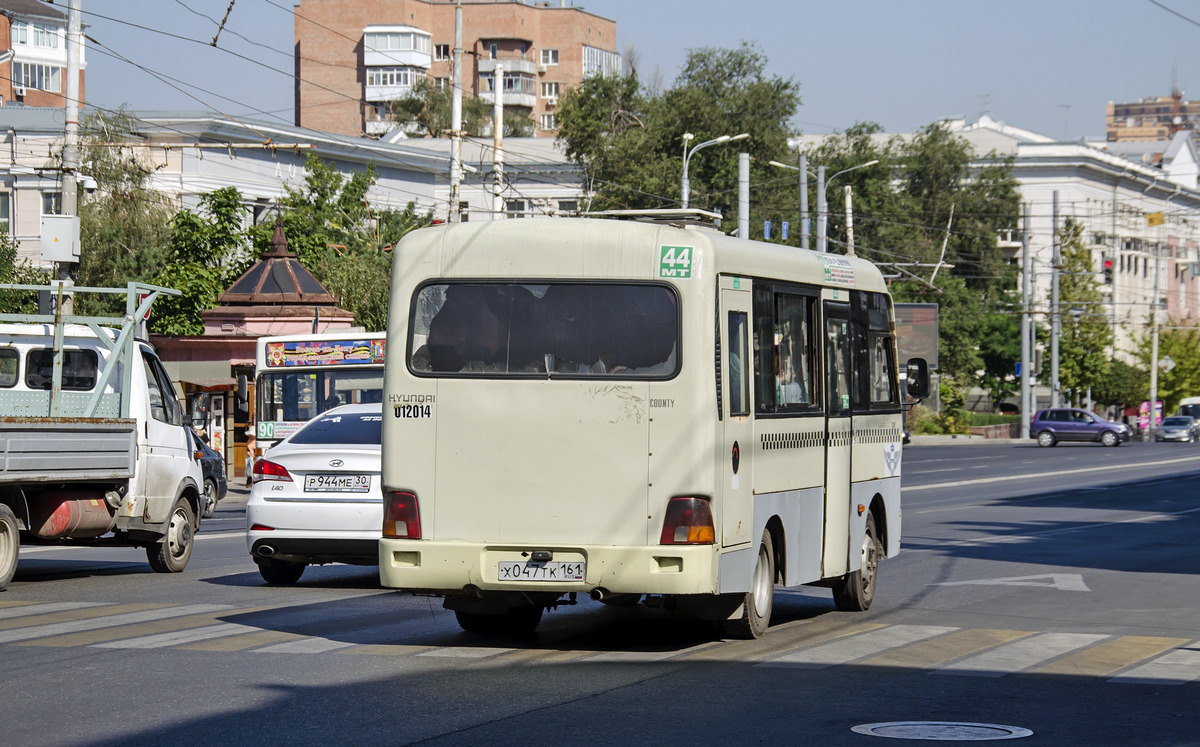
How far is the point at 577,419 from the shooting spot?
10211mm

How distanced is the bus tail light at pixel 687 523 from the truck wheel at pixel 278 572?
6.04 meters

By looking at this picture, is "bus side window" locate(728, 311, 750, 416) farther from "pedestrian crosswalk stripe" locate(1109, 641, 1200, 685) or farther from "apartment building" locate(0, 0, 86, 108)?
"apartment building" locate(0, 0, 86, 108)

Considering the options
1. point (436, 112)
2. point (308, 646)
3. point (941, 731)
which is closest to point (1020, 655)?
point (941, 731)

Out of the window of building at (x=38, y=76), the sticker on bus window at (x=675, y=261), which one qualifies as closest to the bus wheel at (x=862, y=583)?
the sticker on bus window at (x=675, y=261)

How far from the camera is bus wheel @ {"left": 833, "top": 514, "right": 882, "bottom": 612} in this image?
43.0 feet

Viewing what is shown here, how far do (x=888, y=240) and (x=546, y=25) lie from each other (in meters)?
40.8

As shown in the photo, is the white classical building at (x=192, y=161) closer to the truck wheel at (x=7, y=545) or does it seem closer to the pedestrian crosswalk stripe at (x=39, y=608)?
the truck wheel at (x=7, y=545)

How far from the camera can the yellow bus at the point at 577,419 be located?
33.0 ft

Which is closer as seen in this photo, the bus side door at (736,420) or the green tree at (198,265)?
the bus side door at (736,420)

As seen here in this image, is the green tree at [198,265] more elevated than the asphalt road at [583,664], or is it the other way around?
the green tree at [198,265]

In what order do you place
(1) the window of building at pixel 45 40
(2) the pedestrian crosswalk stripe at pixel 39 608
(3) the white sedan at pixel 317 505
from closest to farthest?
(2) the pedestrian crosswalk stripe at pixel 39 608 → (3) the white sedan at pixel 317 505 → (1) the window of building at pixel 45 40

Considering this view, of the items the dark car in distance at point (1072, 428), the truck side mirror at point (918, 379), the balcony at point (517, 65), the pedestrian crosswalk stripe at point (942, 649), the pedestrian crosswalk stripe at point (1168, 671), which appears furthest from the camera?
the balcony at point (517, 65)

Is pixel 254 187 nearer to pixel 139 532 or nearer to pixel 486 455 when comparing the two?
pixel 139 532

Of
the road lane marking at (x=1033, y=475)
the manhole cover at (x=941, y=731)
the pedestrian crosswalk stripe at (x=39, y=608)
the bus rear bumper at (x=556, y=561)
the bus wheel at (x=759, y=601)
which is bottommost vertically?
the road lane marking at (x=1033, y=475)
